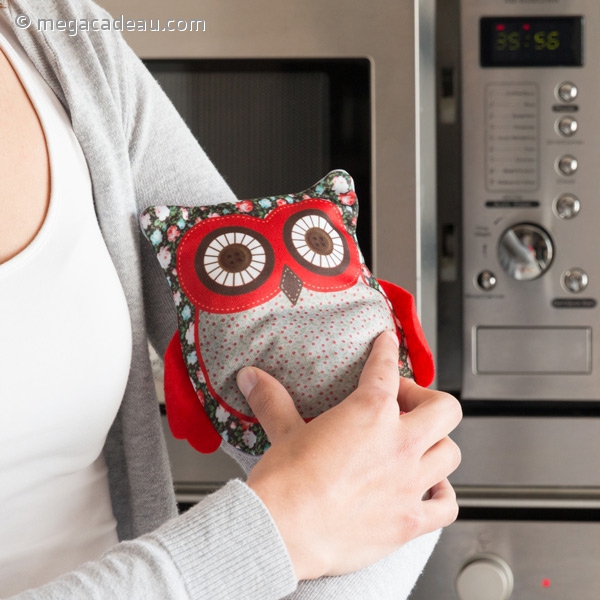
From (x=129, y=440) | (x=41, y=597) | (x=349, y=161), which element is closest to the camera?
(x=41, y=597)

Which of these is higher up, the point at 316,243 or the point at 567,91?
the point at 567,91

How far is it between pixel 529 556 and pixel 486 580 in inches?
2.6

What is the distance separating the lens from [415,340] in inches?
23.4

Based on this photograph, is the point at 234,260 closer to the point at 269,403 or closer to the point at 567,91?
→ the point at 269,403

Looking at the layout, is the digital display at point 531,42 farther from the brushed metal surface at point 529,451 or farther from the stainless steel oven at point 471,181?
the brushed metal surface at point 529,451

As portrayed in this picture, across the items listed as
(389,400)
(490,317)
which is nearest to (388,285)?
(389,400)


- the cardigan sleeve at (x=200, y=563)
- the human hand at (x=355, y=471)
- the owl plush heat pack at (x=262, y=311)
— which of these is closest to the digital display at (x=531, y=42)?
the owl plush heat pack at (x=262, y=311)

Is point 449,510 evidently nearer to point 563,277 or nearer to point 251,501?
point 251,501

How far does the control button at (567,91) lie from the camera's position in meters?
0.86

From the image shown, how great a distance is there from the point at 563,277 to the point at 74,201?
1.97 feet

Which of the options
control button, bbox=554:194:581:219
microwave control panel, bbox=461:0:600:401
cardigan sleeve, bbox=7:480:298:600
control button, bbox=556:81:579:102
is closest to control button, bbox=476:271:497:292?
microwave control panel, bbox=461:0:600:401

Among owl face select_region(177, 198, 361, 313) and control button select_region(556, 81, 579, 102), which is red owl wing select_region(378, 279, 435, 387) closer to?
owl face select_region(177, 198, 361, 313)

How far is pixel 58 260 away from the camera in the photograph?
1.68 ft

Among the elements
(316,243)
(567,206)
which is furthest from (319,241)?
(567,206)
